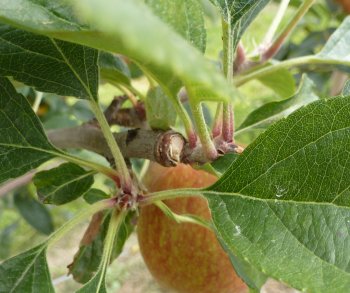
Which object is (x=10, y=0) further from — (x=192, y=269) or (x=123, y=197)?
(x=192, y=269)

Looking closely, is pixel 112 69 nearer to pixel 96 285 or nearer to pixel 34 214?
pixel 96 285

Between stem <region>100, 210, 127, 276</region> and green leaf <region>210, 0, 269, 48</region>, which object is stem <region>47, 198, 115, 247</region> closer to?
stem <region>100, 210, 127, 276</region>

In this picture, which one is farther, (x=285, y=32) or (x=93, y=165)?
(x=285, y=32)

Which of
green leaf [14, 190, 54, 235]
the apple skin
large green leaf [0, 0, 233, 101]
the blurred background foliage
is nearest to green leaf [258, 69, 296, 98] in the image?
the blurred background foliage

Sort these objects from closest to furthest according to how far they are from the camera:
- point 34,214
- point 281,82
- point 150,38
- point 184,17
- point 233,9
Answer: point 150,38
point 184,17
point 233,9
point 281,82
point 34,214

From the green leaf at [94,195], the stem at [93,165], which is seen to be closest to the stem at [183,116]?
the stem at [93,165]

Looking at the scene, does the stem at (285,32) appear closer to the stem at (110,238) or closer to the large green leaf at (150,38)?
the stem at (110,238)

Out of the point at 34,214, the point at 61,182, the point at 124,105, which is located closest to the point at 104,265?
the point at 61,182
